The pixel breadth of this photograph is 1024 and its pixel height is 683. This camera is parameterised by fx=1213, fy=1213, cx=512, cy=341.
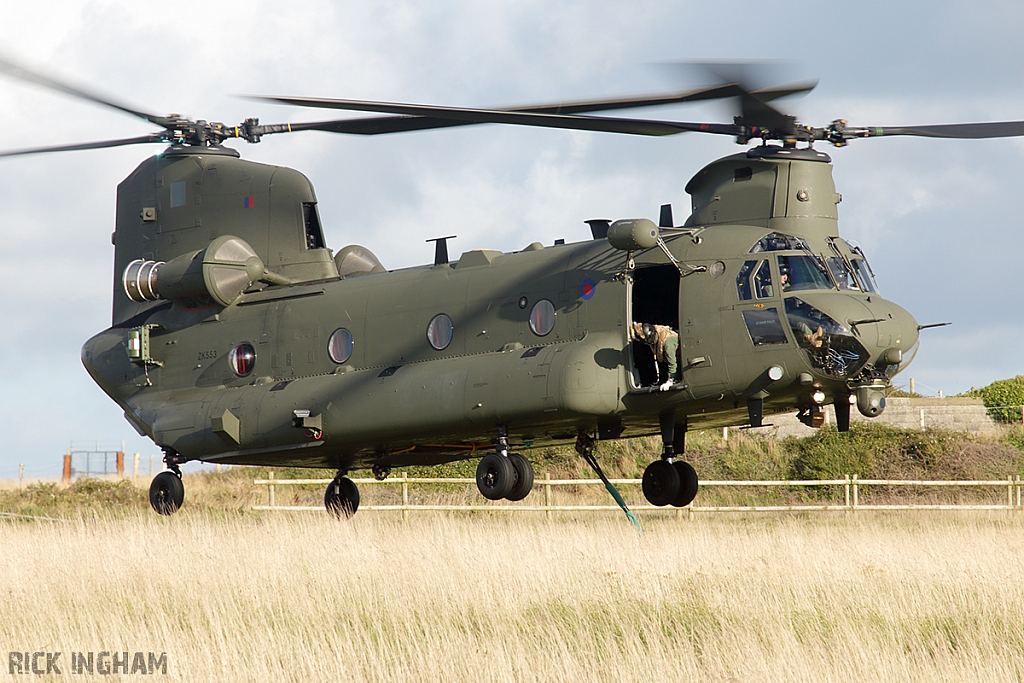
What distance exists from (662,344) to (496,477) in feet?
8.91

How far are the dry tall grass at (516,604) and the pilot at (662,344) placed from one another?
2401 mm

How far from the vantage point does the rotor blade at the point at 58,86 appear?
16.6 meters

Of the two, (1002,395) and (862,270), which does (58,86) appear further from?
(1002,395)

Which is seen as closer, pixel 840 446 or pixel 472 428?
pixel 472 428

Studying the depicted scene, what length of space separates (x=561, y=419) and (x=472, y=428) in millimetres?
1356

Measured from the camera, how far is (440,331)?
653 inches

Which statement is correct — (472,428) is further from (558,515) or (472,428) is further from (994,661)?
(558,515)

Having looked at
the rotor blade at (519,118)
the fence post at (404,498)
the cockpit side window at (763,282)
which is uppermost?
the rotor blade at (519,118)

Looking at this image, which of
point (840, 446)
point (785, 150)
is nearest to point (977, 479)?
point (840, 446)

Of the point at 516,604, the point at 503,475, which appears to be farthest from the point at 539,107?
the point at 516,604

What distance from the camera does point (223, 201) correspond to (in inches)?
778

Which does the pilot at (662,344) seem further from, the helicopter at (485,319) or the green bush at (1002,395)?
the green bush at (1002,395)

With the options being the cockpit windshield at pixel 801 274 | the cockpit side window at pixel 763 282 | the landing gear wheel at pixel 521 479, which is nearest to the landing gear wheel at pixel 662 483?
the landing gear wheel at pixel 521 479

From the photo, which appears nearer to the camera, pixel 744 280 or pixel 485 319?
pixel 744 280
